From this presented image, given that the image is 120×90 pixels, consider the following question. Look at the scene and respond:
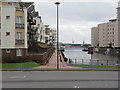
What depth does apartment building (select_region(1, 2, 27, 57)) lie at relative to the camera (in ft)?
101

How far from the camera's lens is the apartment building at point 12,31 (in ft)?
101

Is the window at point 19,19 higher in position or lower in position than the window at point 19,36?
higher

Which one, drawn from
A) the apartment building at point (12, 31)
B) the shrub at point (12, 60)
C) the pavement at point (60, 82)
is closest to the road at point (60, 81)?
the pavement at point (60, 82)

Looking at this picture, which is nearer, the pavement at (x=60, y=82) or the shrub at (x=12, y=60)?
the pavement at (x=60, y=82)

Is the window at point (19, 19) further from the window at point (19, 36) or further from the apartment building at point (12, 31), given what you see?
the window at point (19, 36)

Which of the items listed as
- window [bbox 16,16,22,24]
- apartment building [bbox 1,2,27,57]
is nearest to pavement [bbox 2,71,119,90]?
apartment building [bbox 1,2,27,57]

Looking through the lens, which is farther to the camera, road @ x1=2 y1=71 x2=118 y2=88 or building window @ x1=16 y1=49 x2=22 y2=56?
building window @ x1=16 y1=49 x2=22 y2=56

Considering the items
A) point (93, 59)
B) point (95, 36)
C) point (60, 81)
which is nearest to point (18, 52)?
point (60, 81)

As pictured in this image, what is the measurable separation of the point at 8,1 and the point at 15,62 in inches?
474

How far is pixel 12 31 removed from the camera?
31219 millimetres

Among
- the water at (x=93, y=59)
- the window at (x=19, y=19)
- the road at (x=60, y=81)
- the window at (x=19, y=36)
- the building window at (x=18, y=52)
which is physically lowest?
the water at (x=93, y=59)

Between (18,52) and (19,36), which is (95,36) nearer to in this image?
(19,36)

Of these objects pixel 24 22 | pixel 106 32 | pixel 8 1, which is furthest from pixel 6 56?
pixel 106 32

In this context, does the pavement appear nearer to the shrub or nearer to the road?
the road
